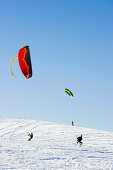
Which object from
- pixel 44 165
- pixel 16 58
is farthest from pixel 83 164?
pixel 16 58

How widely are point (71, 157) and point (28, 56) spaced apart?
6521 mm

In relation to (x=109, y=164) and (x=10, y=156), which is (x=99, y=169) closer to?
(x=109, y=164)

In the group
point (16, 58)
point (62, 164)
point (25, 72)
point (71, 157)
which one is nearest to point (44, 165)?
point (62, 164)

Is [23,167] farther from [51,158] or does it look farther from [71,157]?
[71,157]

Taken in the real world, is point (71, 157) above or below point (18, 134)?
below

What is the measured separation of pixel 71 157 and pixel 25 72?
5.82 metres

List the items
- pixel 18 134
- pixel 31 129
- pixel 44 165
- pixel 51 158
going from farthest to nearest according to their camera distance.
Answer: pixel 31 129 → pixel 18 134 → pixel 51 158 → pixel 44 165

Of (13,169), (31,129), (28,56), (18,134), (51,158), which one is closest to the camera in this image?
(13,169)

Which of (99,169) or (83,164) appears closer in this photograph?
(99,169)

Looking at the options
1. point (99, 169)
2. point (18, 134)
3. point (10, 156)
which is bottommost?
point (99, 169)

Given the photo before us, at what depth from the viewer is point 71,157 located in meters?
14.7

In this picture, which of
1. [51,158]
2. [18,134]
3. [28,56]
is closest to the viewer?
[28,56]

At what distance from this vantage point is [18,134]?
2841 centimetres

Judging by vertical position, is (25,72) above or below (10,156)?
above
